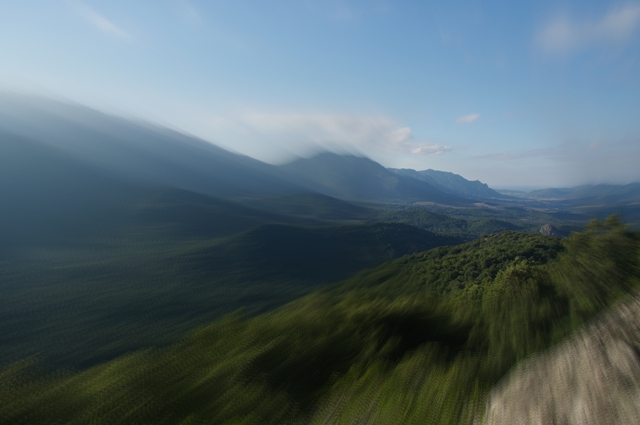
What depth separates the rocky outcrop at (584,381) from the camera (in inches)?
72.0

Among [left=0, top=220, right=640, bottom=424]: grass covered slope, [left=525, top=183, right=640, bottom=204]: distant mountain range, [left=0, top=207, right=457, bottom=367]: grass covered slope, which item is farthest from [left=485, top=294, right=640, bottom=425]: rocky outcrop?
[left=0, top=207, right=457, bottom=367]: grass covered slope

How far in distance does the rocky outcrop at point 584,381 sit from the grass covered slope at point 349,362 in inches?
6.1

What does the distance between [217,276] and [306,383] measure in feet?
122

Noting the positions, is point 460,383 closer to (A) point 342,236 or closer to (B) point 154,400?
(B) point 154,400

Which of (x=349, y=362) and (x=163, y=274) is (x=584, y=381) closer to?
(x=349, y=362)

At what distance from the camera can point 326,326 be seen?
3.14 meters

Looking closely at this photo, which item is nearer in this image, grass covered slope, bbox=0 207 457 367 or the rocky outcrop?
the rocky outcrop

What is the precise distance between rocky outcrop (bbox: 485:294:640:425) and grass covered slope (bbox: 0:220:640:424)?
156mm

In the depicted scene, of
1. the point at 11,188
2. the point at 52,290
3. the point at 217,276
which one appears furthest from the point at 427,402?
the point at 11,188

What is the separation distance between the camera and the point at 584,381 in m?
2.02

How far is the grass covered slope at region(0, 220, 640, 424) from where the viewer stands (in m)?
2.41

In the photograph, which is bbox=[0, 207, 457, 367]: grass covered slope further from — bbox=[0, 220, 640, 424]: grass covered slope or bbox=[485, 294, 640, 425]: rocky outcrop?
bbox=[485, 294, 640, 425]: rocky outcrop

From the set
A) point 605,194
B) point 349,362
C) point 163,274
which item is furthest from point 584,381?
point 163,274

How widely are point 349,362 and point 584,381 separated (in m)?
1.65
